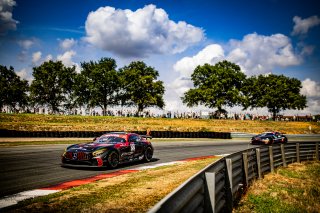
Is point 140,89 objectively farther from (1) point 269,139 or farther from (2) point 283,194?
(2) point 283,194

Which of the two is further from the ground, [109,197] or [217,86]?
[217,86]

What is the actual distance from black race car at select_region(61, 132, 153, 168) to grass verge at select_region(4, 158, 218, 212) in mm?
1643

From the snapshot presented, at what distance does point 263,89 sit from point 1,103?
59135 mm

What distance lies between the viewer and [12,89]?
62.2 metres

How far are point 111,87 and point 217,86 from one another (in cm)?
2287

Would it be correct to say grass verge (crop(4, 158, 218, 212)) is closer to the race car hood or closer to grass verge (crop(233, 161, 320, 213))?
the race car hood

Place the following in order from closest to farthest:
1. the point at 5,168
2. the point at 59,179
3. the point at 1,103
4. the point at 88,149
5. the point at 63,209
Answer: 1. the point at 63,209
2. the point at 59,179
3. the point at 5,168
4. the point at 88,149
5. the point at 1,103

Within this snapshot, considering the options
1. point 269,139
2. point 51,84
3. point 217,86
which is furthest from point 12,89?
point 269,139

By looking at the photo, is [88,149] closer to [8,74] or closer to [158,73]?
[158,73]

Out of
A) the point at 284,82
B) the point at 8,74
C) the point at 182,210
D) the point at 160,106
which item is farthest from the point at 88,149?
the point at 284,82

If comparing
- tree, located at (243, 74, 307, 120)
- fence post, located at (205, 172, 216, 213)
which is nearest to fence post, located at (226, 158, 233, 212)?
fence post, located at (205, 172, 216, 213)

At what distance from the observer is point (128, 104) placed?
64.7 meters

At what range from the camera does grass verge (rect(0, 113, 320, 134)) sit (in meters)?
35.1

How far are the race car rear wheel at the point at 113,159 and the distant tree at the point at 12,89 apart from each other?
194 feet
